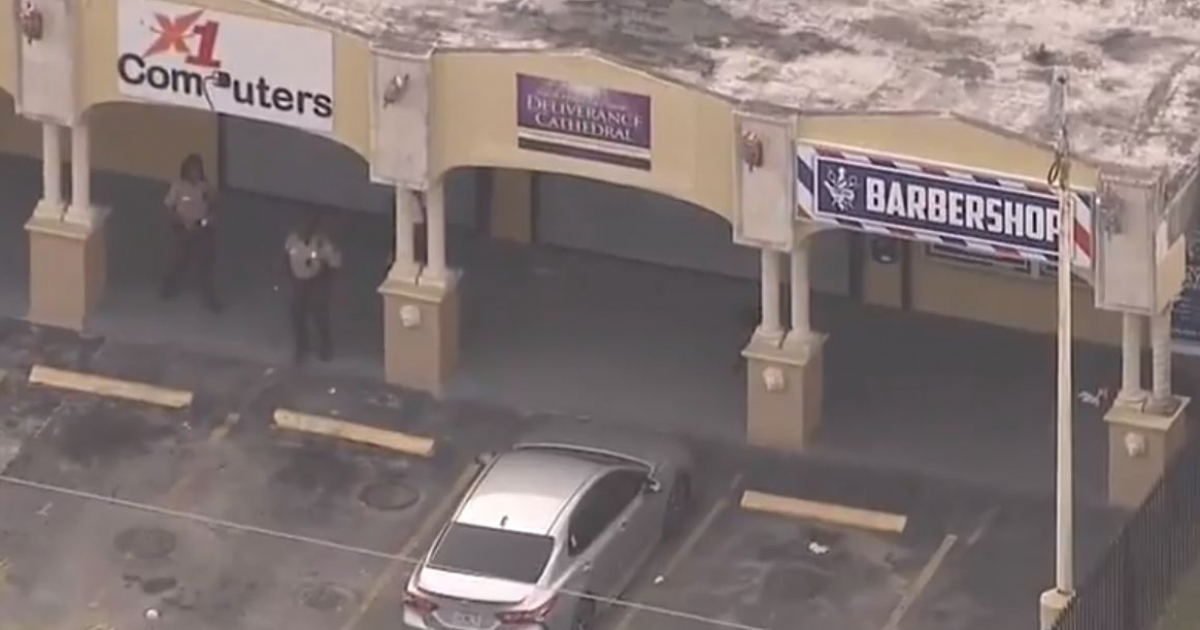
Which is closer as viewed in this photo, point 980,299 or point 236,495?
point 236,495

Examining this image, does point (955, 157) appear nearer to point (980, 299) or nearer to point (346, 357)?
point (980, 299)

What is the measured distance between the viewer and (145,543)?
3825cm

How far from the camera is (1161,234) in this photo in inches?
1441

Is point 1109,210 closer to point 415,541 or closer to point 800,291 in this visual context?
point 800,291

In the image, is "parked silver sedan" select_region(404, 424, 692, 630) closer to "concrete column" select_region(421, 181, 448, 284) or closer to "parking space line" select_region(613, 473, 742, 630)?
"parking space line" select_region(613, 473, 742, 630)

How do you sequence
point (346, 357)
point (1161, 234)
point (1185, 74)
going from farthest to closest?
1. point (346, 357)
2. point (1185, 74)
3. point (1161, 234)

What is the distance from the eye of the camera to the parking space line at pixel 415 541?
122ft

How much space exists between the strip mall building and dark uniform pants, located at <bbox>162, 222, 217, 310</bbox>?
818 millimetres

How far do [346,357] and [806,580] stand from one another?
6479mm

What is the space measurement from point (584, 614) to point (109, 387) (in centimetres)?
708

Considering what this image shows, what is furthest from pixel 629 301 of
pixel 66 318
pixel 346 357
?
pixel 66 318

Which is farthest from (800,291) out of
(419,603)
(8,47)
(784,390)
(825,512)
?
(8,47)

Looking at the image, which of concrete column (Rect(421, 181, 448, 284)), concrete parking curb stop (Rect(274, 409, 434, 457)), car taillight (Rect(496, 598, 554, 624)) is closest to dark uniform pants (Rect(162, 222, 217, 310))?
concrete parking curb stop (Rect(274, 409, 434, 457))

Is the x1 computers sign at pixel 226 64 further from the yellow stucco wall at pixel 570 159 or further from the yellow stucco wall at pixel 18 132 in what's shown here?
the yellow stucco wall at pixel 18 132
